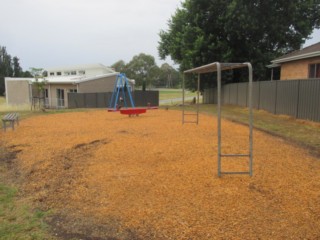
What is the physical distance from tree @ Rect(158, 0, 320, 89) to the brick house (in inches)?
178

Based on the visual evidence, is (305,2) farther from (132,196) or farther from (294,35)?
(132,196)

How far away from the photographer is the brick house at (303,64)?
1691 cm

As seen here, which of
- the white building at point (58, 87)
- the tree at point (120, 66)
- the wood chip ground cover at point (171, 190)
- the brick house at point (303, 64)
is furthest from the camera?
the tree at point (120, 66)

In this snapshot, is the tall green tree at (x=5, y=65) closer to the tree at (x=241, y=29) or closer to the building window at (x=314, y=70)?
the tree at (x=241, y=29)

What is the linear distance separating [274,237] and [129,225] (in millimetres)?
1729

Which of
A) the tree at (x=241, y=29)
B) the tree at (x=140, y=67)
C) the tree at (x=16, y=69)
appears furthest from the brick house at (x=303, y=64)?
the tree at (x=140, y=67)

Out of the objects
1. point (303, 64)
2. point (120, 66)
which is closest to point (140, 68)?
point (120, 66)

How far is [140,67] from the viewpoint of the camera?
88000mm

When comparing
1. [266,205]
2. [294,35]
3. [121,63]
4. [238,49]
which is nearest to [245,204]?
[266,205]

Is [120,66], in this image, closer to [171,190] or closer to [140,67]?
[140,67]

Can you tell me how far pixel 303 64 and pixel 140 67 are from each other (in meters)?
72.5

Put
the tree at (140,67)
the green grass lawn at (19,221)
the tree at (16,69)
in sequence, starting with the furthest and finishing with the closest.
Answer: the tree at (140,67) → the tree at (16,69) → the green grass lawn at (19,221)

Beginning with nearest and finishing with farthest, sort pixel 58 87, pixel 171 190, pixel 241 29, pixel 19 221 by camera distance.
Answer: pixel 19 221 < pixel 171 190 < pixel 241 29 < pixel 58 87

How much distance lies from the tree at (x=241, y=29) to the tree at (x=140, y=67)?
59.7 m
